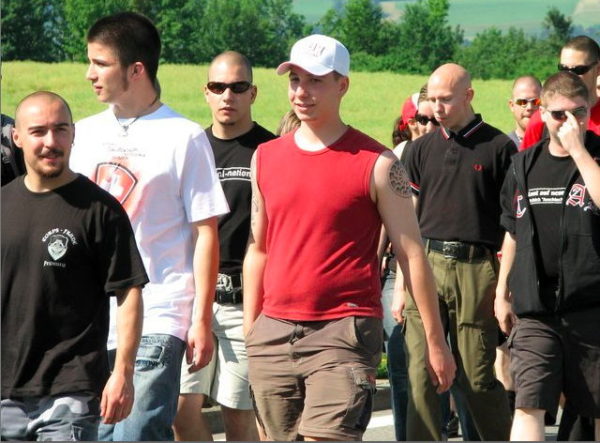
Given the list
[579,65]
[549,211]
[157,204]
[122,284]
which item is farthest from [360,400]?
[579,65]

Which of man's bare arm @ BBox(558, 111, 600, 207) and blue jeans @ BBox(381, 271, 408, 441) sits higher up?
man's bare arm @ BBox(558, 111, 600, 207)

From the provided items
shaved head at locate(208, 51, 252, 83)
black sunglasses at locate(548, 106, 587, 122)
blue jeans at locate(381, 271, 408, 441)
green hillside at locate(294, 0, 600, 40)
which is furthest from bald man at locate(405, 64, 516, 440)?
green hillside at locate(294, 0, 600, 40)

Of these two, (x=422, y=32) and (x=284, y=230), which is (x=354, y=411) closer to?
(x=284, y=230)

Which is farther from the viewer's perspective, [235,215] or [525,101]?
[525,101]

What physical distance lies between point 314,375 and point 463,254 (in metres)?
2.43

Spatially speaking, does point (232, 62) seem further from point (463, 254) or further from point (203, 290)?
point (203, 290)

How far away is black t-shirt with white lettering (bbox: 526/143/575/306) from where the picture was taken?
6.15 m

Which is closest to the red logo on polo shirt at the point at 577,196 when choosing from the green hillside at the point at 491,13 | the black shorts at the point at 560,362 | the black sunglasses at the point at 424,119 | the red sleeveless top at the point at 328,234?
the black shorts at the point at 560,362

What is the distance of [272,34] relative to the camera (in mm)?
33562

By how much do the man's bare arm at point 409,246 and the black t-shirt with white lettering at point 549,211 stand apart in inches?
36.9

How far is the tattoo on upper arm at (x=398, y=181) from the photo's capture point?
5.27 m

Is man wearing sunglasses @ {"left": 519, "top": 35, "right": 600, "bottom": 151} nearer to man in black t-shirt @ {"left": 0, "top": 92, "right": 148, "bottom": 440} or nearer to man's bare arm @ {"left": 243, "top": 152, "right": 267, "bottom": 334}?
man's bare arm @ {"left": 243, "top": 152, "right": 267, "bottom": 334}

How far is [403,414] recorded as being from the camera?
25.9 ft

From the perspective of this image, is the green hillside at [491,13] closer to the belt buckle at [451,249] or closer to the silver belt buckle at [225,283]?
the belt buckle at [451,249]
